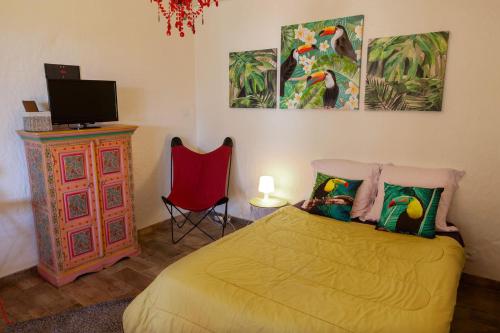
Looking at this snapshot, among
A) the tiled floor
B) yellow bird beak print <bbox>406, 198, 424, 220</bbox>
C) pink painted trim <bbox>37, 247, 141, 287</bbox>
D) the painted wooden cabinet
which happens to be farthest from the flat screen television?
yellow bird beak print <bbox>406, 198, 424, 220</bbox>

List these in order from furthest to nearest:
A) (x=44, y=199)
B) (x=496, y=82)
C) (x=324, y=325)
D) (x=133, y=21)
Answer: (x=133, y=21) < (x=44, y=199) < (x=496, y=82) < (x=324, y=325)

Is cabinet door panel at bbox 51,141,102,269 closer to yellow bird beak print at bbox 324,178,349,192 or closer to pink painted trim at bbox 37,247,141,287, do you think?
pink painted trim at bbox 37,247,141,287

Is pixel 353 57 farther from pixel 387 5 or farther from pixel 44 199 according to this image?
pixel 44 199

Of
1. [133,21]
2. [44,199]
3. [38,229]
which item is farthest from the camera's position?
[133,21]

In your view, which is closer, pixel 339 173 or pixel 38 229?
pixel 38 229

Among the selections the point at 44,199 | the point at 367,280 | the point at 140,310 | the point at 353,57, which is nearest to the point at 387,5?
the point at 353,57

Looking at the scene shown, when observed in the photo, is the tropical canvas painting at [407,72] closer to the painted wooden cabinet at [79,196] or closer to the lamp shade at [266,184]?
the lamp shade at [266,184]

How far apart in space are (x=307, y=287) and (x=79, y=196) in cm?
200

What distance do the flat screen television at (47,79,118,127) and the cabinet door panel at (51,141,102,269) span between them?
0.25m

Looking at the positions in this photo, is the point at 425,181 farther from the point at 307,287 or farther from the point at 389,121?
the point at 307,287

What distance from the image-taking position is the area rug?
2203 millimetres

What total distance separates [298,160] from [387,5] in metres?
1.57

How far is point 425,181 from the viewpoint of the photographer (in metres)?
2.62

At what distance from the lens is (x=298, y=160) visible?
137 inches
